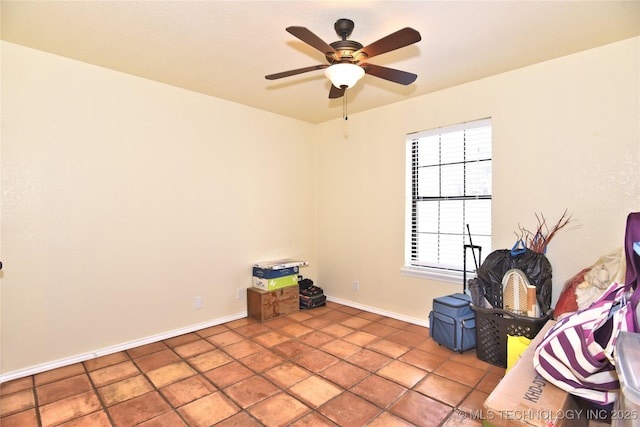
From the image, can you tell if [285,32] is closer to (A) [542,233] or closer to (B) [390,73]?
(B) [390,73]

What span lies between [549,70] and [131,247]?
4.07 m

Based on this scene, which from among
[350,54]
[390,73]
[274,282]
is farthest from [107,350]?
[390,73]

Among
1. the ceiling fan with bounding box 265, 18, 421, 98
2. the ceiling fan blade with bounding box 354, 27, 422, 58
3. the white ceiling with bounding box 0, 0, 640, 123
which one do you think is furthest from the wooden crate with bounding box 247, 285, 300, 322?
the ceiling fan blade with bounding box 354, 27, 422, 58

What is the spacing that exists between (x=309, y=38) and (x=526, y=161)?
2.26 m

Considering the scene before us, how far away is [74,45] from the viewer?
98.4 inches

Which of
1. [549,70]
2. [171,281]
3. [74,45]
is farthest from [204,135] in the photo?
[549,70]

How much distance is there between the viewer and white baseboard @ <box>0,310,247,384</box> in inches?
99.0

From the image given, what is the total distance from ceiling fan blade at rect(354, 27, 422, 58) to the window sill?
235 centimetres

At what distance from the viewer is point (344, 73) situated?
2068 mm

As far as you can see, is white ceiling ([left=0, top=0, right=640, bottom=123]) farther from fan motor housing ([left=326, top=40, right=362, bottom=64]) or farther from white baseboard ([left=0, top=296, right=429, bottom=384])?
white baseboard ([left=0, top=296, right=429, bottom=384])

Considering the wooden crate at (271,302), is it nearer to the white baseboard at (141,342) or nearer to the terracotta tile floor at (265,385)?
the white baseboard at (141,342)

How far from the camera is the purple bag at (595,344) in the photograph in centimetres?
135

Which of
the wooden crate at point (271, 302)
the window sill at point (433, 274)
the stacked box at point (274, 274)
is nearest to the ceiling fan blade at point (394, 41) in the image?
the window sill at point (433, 274)

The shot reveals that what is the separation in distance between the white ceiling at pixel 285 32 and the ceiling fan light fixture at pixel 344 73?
1.12 feet
